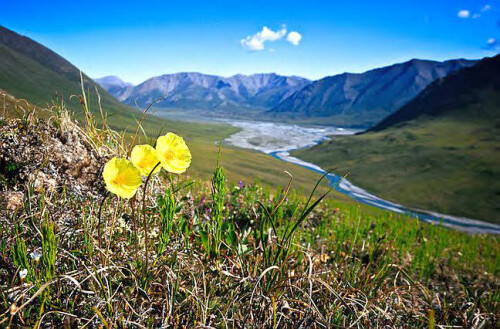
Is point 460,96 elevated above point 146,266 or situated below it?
above

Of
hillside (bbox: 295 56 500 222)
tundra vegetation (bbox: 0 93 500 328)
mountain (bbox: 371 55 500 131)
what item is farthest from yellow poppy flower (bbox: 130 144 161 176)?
mountain (bbox: 371 55 500 131)

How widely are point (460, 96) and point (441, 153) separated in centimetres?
7253

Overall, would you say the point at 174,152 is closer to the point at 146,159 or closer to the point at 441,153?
the point at 146,159

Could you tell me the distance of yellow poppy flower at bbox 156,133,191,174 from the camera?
71.2 inches

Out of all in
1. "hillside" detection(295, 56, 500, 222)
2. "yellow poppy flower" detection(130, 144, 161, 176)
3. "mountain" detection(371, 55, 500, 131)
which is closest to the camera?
"yellow poppy flower" detection(130, 144, 161, 176)

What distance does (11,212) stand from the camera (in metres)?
2.71

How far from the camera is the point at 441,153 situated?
287 feet

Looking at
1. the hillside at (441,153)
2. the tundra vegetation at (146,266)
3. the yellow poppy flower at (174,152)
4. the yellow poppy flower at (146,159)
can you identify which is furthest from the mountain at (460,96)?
the yellow poppy flower at (146,159)

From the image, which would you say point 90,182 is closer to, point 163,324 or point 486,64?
point 163,324

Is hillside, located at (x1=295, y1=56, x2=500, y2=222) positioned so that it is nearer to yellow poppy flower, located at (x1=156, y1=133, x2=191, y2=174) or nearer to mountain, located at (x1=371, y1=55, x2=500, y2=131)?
mountain, located at (x1=371, y1=55, x2=500, y2=131)

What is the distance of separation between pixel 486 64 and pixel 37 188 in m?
192

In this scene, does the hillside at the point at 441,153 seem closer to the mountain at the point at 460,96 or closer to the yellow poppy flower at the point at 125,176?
the mountain at the point at 460,96

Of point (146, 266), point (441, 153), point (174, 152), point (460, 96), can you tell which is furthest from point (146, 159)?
point (460, 96)

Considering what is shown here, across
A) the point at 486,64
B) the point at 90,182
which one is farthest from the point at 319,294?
the point at 486,64
